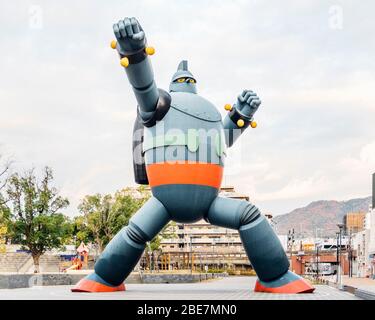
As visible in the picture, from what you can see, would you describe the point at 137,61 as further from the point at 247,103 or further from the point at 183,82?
the point at 247,103

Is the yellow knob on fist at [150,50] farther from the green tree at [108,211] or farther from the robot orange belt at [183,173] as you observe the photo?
the green tree at [108,211]

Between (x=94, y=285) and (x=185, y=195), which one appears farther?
(x=94, y=285)

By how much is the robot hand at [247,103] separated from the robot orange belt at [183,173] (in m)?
2.10

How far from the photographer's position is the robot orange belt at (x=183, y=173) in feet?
48.3

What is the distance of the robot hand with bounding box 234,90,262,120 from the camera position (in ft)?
53.6

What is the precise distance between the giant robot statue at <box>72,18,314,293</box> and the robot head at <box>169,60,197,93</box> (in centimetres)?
63

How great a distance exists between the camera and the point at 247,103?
1642cm

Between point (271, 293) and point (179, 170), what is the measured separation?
12.1 feet

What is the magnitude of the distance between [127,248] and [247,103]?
487cm

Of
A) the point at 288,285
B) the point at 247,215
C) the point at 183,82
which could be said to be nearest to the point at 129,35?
the point at 183,82

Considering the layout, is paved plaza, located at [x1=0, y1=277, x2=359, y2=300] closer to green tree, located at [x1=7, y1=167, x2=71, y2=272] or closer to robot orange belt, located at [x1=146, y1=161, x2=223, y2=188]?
robot orange belt, located at [x1=146, y1=161, x2=223, y2=188]
